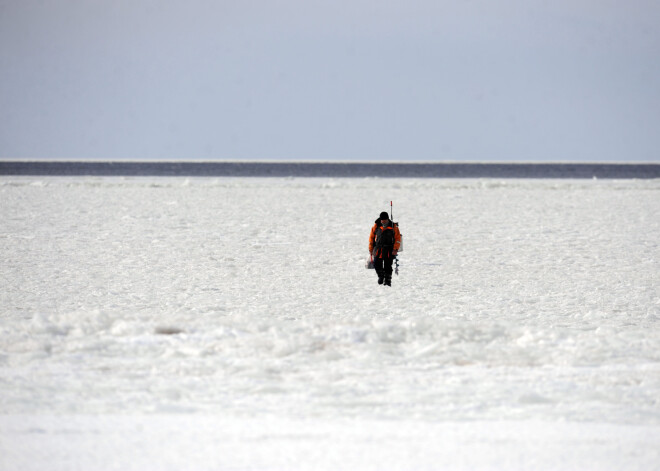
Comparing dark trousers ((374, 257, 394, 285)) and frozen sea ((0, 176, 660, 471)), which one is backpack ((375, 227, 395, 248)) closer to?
dark trousers ((374, 257, 394, 285))

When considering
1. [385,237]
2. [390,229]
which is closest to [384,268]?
[385,237]

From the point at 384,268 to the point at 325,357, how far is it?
4.15 m

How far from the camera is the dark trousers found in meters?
10.1

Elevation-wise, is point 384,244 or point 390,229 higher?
point 390,229

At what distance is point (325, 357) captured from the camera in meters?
6.18

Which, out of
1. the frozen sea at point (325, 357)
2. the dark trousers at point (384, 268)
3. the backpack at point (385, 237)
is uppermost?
the backpack at point (385, 237)

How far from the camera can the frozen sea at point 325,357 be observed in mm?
4207

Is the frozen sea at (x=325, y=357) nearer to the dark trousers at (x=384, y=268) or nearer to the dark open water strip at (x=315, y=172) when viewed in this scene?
the dark trousers at (x=384, y=268)

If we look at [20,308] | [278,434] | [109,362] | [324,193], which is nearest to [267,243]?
[20,308]

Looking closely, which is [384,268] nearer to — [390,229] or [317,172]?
[390,229]

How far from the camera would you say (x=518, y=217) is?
763 inches

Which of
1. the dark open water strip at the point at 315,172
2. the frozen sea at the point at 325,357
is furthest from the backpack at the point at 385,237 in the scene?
the dark open water strip at the point at 315,172

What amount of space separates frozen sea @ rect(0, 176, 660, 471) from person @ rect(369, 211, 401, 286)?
1.09 feet

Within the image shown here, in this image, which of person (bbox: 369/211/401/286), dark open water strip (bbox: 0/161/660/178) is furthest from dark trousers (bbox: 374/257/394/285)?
dark open water strip (bbox: 0/161/660/178)
